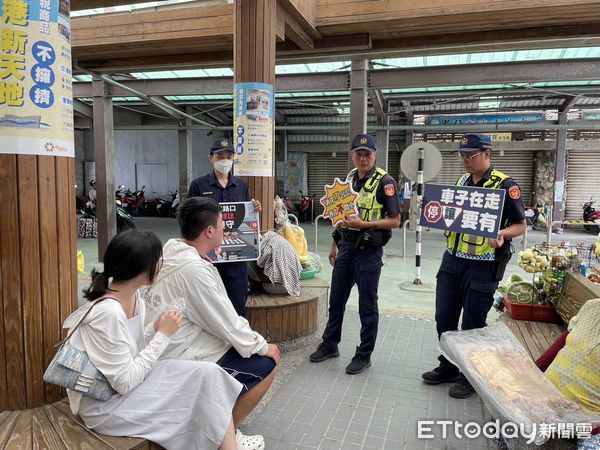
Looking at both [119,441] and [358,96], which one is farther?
[358,96]

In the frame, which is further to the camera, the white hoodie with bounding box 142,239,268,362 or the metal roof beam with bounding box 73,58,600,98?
the metal roof beam with bounding box 73,58,600,98

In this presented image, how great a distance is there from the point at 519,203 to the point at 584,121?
13.3 metres

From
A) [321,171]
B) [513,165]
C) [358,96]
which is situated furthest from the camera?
[321,171]

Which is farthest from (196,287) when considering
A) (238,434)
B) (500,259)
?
(500,259)

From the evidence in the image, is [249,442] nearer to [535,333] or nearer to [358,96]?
[535,333]

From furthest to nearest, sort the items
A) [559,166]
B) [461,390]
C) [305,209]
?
[305,209] < [559,166] < [461,390]

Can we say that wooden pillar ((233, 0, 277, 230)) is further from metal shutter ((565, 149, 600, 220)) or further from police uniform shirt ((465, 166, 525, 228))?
metal shutter ((565, 149, 600, 220))

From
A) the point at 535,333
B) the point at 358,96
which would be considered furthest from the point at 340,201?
the point at 358,96

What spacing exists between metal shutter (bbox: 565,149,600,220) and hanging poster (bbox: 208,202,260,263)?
15.3 metres

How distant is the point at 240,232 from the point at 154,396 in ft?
5.90

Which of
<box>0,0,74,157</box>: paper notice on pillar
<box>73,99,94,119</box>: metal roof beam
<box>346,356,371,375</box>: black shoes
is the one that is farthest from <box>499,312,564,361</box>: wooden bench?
<box>73,99,94,119</box>: metal roof beam

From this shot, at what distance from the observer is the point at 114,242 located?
1.76 m

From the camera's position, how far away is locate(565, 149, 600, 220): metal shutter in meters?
15.1

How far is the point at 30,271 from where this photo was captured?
1908mm
